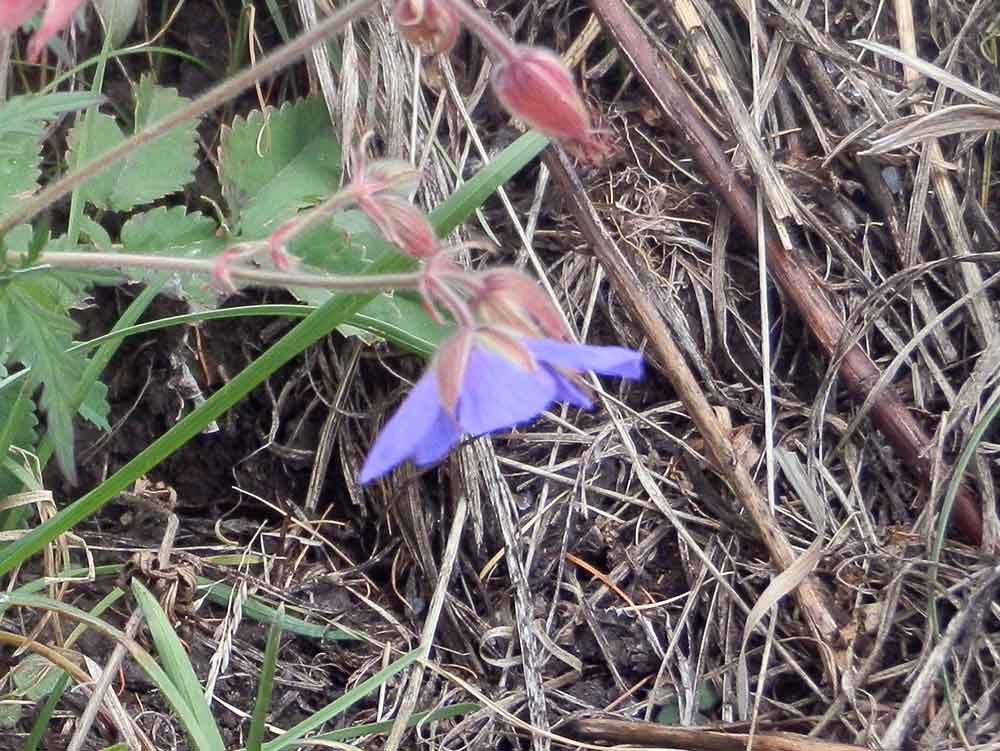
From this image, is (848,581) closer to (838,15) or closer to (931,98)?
(931,98)

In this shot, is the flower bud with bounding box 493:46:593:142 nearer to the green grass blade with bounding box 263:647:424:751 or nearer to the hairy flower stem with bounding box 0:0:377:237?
the hairy flower stem with bounding box 0:0:377:237

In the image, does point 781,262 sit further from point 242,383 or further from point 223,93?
point 223,93

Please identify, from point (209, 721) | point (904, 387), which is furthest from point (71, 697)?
point (904, 387)

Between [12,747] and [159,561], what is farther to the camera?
[159,561]

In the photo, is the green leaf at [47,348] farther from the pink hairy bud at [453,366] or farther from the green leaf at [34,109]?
the pink hairy bud at [453,366]

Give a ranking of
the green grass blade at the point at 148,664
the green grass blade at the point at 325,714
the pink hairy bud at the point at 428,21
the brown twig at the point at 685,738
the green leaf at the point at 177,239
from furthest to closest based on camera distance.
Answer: the green leaf at the point at 177,239
the brown twig at the point at 685,738
the green grass blade at the point at 325,714
the green grass blade at the point at 148,664
the pink hairy bud at the point at 428,21

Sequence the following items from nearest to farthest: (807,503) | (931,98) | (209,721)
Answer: (209,721) → (807,503) → (931,98)

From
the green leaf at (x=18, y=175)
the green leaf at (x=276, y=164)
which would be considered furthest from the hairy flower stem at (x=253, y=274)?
the green leaf at (x=276, y=164)
